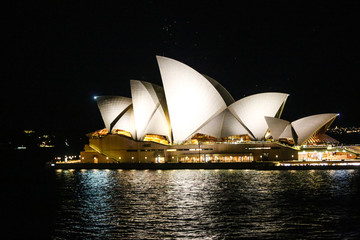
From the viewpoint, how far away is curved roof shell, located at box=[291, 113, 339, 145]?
52.2m

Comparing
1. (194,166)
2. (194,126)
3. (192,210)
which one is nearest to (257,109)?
(194,126)

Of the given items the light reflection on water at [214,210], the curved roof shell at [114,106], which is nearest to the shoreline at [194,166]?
the curved roof shell at [114,106]

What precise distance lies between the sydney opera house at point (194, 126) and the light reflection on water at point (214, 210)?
686 inches

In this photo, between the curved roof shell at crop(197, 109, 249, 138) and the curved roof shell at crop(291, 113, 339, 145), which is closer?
the curved roof shell at crop(291, 113, 339, 145)

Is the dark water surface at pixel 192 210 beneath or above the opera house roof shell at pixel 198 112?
beneath

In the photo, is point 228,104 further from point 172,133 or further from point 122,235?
point 122,235

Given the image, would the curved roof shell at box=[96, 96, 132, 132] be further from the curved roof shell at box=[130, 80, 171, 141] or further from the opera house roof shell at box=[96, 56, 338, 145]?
the curved roof shell at box=[130, 80, 171, 141]

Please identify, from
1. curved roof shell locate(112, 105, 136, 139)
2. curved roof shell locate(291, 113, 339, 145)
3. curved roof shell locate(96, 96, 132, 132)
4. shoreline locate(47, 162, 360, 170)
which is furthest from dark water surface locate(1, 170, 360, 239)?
curved roof shell locate(96, 96, 132, 132)

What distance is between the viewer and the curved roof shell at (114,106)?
5809 centimetres

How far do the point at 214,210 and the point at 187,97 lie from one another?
2887 centimetres

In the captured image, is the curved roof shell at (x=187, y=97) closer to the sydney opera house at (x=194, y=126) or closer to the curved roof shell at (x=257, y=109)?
the sydney opera house at (x=194, y=126)

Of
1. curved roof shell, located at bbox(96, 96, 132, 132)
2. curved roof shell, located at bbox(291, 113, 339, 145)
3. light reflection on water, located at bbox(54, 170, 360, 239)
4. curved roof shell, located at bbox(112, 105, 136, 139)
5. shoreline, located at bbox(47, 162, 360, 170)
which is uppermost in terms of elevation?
curved roof shell, located at bbox(96, 96, 132, 132)

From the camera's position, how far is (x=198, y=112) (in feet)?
171

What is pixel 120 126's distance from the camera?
192ft
